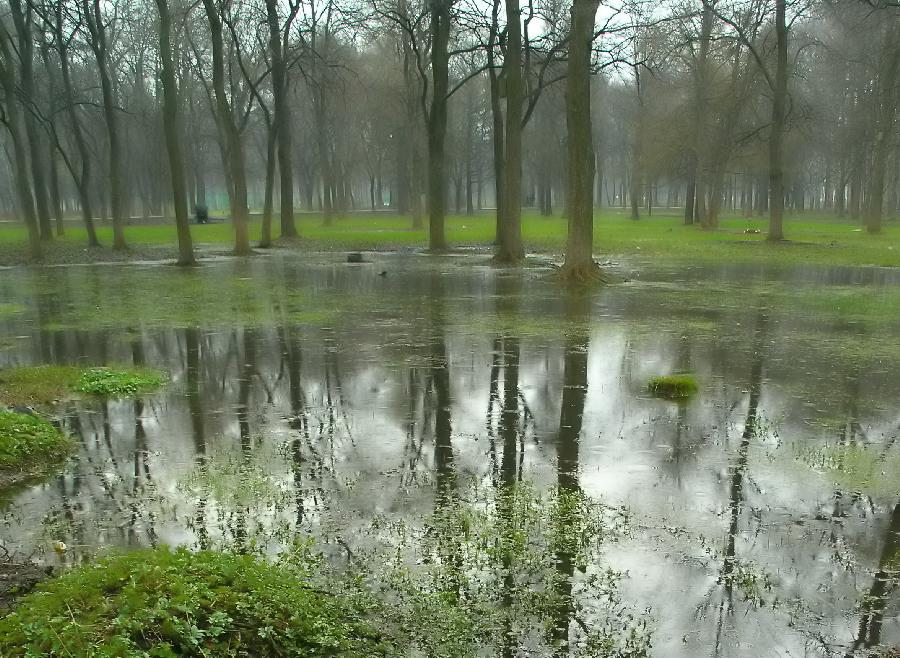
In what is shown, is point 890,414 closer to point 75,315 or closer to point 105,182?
point 75,315

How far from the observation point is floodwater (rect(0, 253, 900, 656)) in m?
4.70

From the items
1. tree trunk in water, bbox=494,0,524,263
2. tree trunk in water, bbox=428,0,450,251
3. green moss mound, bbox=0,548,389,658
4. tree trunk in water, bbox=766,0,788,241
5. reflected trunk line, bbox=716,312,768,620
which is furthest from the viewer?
tree trunk in water, bbox=766,0,788,241

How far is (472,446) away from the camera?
23.3ft

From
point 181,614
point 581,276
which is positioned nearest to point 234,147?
point 581,276

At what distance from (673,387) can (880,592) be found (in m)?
4.52

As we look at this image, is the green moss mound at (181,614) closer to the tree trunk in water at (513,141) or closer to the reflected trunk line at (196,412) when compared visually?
the reflected trunk line at (196,412)

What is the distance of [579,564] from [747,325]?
378 inches

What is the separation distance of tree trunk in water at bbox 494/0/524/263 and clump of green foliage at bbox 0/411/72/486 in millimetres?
17182

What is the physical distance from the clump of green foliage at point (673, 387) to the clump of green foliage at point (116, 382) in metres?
5.93

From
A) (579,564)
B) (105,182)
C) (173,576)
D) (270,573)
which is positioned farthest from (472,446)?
(105,182)

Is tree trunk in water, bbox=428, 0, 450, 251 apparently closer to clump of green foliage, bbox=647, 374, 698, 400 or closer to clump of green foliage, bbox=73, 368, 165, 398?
clump of green foliage, bbox=73, 368, 165, 398

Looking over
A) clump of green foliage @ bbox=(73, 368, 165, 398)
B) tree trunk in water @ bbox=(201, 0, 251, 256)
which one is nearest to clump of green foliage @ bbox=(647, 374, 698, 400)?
clump of green foliage @ bbox=(73, 368, 165, 398)

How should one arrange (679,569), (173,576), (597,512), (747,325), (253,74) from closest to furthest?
(173,576)
(679,569)
(597,512)
(747,325)
(253,74)

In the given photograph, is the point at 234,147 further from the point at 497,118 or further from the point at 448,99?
the point at 448,99
